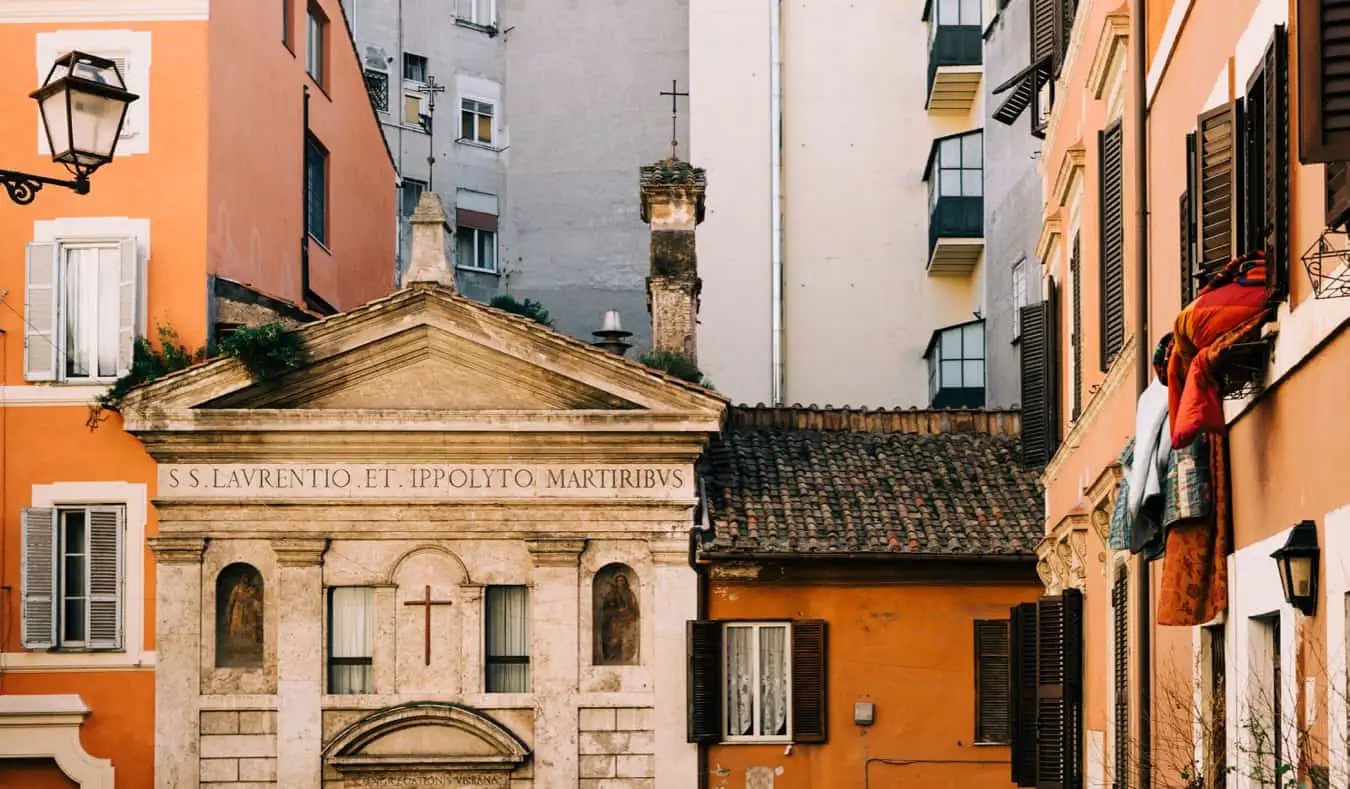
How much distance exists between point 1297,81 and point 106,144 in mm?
6137

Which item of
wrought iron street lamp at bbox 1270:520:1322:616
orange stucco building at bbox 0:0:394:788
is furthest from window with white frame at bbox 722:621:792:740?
wrought iron street lamp at bbox 1270:520:1322:616

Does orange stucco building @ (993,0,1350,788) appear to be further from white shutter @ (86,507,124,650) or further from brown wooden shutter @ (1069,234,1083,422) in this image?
white shutter @ (86,507,124,650)

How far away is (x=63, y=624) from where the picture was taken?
2522cm

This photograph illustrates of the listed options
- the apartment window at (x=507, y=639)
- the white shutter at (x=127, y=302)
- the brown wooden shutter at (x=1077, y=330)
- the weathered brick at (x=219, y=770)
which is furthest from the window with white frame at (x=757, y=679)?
the white shutter at (x=127, y=302)

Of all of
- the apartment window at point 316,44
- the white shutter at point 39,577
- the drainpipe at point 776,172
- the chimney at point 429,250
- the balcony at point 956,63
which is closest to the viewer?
the white shutter at point 39,577

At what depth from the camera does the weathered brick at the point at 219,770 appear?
2509 centimetres

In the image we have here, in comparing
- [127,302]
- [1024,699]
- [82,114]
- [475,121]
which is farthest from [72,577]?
[475,121]

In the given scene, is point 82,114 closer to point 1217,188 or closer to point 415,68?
point 1217,188

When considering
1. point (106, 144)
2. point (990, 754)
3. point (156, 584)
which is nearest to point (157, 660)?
point (156, 584)

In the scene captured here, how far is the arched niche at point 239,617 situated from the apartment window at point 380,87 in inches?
567

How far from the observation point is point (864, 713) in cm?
2531

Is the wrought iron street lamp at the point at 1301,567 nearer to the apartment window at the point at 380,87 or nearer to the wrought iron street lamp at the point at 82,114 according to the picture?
the wrought iron street lamp at the point at 82,114

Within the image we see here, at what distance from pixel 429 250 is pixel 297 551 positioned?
146 inches

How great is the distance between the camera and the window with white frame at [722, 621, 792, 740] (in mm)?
25422
